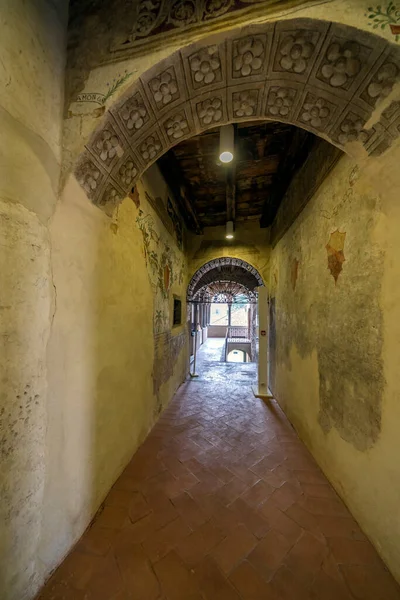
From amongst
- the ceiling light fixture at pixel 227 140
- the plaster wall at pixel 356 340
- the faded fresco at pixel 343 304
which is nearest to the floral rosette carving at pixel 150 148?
the ceiling light fixture at pixel 227 140

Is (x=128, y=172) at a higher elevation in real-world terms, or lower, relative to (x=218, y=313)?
higher

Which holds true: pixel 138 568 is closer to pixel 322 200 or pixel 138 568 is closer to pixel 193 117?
pixel 193 117

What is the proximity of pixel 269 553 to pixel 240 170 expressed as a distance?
4.05 meters

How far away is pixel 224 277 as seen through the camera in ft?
27.2

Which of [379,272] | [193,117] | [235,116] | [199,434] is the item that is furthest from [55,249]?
[199,434]

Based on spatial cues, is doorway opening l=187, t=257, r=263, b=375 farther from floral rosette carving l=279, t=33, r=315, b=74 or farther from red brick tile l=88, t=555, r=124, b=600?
red brick tile l=88, t=555, r=124, b=600

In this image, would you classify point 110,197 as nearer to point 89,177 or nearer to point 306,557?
point 89,177

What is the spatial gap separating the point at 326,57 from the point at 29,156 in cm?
164

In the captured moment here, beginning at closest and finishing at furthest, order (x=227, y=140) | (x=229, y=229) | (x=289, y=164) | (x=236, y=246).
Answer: (x=227, y=140) < (x=289, y=164) < (x=229, y=229) < (x=236, y=246)

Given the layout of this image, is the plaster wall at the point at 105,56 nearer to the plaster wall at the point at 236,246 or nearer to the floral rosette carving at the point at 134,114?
the floral rosette carving at the point at 134,114

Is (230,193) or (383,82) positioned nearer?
(383,82)

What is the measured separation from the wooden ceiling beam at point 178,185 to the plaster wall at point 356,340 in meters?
1.97

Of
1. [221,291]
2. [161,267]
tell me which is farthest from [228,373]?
[221,291]

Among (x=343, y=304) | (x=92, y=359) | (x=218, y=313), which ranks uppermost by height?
(x=343, y=304)
